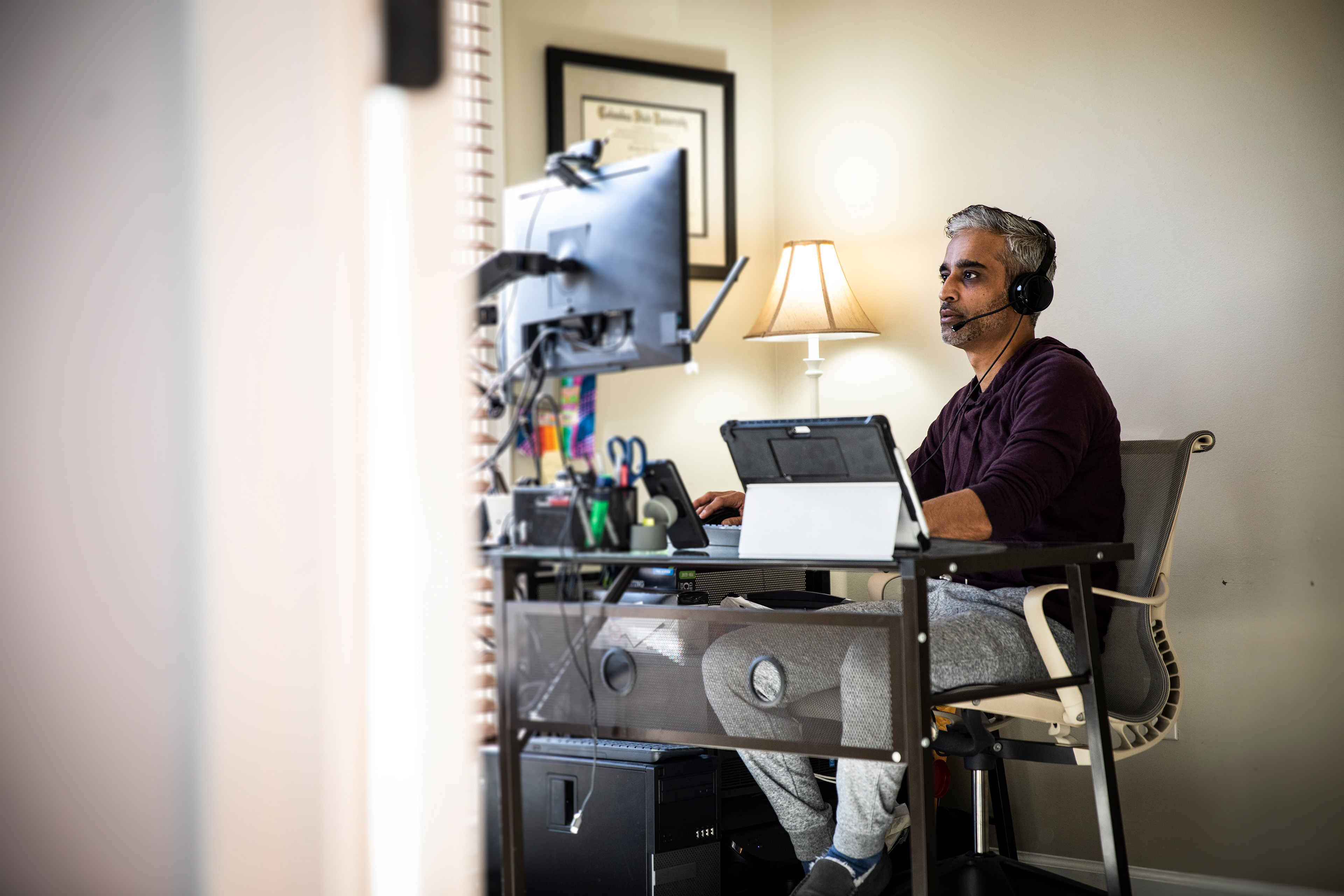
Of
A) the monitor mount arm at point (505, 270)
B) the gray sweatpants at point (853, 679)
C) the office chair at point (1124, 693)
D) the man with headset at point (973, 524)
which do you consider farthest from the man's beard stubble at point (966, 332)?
the monitor mount arm at point (505, 270)

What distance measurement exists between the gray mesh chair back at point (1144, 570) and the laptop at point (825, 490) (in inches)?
22.6

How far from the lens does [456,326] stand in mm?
914

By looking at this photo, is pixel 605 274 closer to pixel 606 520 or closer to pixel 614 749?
pixel 606 520

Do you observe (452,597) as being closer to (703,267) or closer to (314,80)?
(314,80)

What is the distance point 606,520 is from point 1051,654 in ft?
2.24

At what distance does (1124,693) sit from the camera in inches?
69.2

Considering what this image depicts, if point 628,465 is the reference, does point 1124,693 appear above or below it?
below

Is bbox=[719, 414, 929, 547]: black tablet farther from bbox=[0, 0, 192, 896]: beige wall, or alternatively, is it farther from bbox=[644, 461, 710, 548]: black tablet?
bbox=[0, 0, 192, 896]: beige wall

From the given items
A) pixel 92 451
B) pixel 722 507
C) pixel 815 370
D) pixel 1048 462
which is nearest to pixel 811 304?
pixel 815 370

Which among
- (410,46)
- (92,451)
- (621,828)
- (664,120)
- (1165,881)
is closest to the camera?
(410,46)

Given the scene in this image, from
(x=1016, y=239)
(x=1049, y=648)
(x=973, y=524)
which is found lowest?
(x=1049, y=648)

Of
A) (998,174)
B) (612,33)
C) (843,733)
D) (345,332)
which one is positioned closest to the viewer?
(345,332)

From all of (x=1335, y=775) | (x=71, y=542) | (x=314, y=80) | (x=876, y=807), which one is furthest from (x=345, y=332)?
(x=1335, y=775)

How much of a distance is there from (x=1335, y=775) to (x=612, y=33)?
2.26 metres
